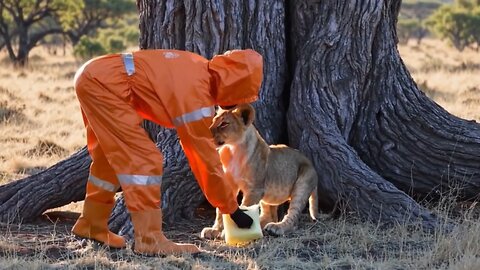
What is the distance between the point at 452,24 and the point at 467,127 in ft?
104

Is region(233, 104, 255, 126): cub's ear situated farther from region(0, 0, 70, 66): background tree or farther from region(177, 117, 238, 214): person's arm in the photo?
region(0, 0, 70, 66): background tree

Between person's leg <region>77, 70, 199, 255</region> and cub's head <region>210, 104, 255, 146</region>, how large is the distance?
79 centimetres

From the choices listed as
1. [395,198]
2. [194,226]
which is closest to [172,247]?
[194,226]

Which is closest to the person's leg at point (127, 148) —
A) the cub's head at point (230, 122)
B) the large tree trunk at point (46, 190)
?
the cub's head at point (230, 122)

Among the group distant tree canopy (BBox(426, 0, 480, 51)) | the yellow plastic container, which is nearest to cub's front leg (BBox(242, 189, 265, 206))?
the yellow plastic container

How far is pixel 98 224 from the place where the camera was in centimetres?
614

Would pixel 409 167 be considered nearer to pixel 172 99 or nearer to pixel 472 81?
pixel 172 99

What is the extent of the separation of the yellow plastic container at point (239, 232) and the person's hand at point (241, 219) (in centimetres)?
4

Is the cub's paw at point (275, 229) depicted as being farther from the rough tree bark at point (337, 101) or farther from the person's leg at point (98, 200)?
the person's leg at point (98, 200)

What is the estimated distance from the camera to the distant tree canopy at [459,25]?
36.8 m

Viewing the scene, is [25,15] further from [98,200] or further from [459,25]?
[98,200]

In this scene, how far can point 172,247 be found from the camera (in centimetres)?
580

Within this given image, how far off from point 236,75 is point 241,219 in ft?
3.49

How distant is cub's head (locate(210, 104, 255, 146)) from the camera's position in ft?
20.8
